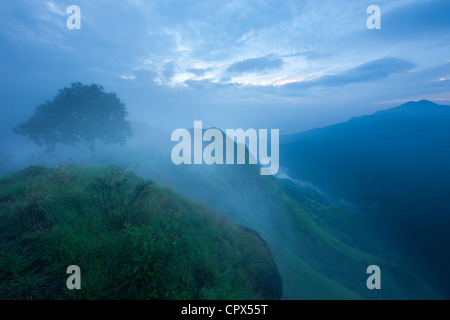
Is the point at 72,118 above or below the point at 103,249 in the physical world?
above

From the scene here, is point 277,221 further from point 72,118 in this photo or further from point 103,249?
point 72,118

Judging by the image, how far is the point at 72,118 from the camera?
67.6 ft

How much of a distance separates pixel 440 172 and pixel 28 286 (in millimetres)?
270529

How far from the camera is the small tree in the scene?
792 inches

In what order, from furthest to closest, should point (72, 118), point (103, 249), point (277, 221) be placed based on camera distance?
point (277, 221) → point (72, 118) → point (103, 249)

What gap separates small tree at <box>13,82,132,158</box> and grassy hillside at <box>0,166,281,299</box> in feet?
55.6

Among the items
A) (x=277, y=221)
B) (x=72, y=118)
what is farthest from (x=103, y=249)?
(x=277, y=221)

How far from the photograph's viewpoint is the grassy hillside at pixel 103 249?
130 inches

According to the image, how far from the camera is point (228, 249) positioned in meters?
6.82

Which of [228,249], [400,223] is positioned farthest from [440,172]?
[228,249]

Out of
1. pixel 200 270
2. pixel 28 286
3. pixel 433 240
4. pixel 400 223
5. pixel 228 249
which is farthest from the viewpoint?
pixel 400 223

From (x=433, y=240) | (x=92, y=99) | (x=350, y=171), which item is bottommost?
(x=433, y=240)

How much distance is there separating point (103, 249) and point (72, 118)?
24.1 m
